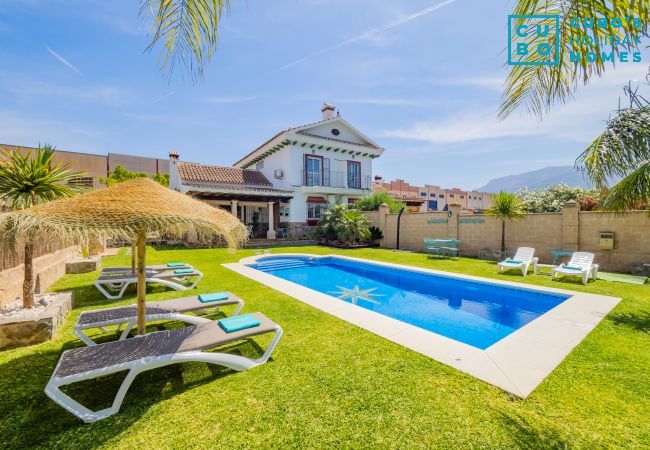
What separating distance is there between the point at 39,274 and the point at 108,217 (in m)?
6.26

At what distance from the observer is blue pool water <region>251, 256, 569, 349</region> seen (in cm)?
655

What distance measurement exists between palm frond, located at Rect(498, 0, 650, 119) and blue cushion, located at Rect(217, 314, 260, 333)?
4.28 metres

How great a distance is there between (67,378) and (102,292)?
18.5 feet

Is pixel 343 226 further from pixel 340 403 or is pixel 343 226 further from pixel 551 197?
pixel 340 403

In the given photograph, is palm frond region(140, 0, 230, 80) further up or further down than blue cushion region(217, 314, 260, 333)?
further up

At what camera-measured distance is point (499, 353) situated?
432 cm

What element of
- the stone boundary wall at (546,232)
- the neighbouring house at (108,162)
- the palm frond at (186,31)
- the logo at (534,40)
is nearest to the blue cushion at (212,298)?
the palm frond at (186,31)

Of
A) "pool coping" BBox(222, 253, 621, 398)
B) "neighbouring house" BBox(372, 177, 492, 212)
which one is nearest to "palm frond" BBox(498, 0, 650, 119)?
"pool coping" BBox(222, 253, 621, 398)

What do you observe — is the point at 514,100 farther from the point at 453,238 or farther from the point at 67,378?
the point at 453,238

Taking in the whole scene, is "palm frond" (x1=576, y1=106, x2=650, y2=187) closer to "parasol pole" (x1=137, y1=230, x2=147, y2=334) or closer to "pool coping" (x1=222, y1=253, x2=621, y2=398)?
"pool coping" (x1=222, y1=253, x2=621, y2=398)

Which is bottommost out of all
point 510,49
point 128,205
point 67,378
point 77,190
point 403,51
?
point 67,378

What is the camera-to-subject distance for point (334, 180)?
2544 centimetres

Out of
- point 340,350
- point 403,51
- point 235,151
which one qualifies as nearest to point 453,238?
point 403,51

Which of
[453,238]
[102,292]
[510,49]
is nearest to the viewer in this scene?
[510,49]
